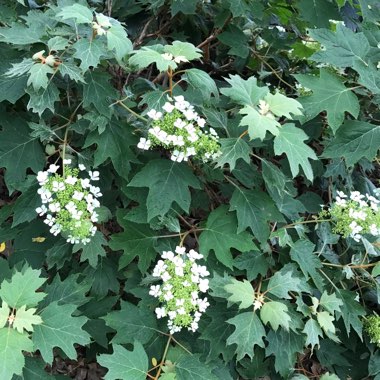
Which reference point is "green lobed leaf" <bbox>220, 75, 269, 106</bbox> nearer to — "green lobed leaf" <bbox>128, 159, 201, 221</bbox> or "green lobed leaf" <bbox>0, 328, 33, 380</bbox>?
"green lobed leaf" <bbox>128, 159, 201, 221</bbox>

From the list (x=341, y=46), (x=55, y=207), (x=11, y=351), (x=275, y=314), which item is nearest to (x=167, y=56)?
(x=55, y=207)

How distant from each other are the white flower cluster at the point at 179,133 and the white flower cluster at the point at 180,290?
395 millimetres

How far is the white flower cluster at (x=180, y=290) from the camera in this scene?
1704 millimetres

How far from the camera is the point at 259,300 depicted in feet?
6.29

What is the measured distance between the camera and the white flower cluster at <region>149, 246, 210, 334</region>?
1.70m

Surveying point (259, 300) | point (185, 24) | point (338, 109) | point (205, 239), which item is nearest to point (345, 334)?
point (259, 300)

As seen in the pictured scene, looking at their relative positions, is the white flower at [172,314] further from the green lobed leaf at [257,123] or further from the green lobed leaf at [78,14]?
the green lobed leaf at [78,14]

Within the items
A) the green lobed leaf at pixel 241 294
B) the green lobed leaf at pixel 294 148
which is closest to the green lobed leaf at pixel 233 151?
the green lobed leaf at pixel 294 148

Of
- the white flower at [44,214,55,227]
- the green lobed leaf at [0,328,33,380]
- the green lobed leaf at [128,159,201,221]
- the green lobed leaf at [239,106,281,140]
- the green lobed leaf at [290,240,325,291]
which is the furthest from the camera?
the green lobed leaf at [290,240,325,291]

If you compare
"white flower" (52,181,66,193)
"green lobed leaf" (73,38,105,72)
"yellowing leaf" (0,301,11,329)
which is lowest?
"yellowing leaf" (0,301,11,329)

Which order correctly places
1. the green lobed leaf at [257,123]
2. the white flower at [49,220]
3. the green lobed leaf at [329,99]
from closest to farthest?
the green lobed leaf at [257,123], the white flower at [49,220], the green lobed leaf at [329,99]

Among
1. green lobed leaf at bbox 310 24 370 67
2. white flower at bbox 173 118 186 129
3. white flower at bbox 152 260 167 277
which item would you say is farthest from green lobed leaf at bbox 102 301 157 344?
green lobed leaf at bbox 310 24 370 67

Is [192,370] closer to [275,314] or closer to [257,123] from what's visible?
[275,314]

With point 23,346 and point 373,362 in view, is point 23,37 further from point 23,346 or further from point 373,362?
point 373,362
